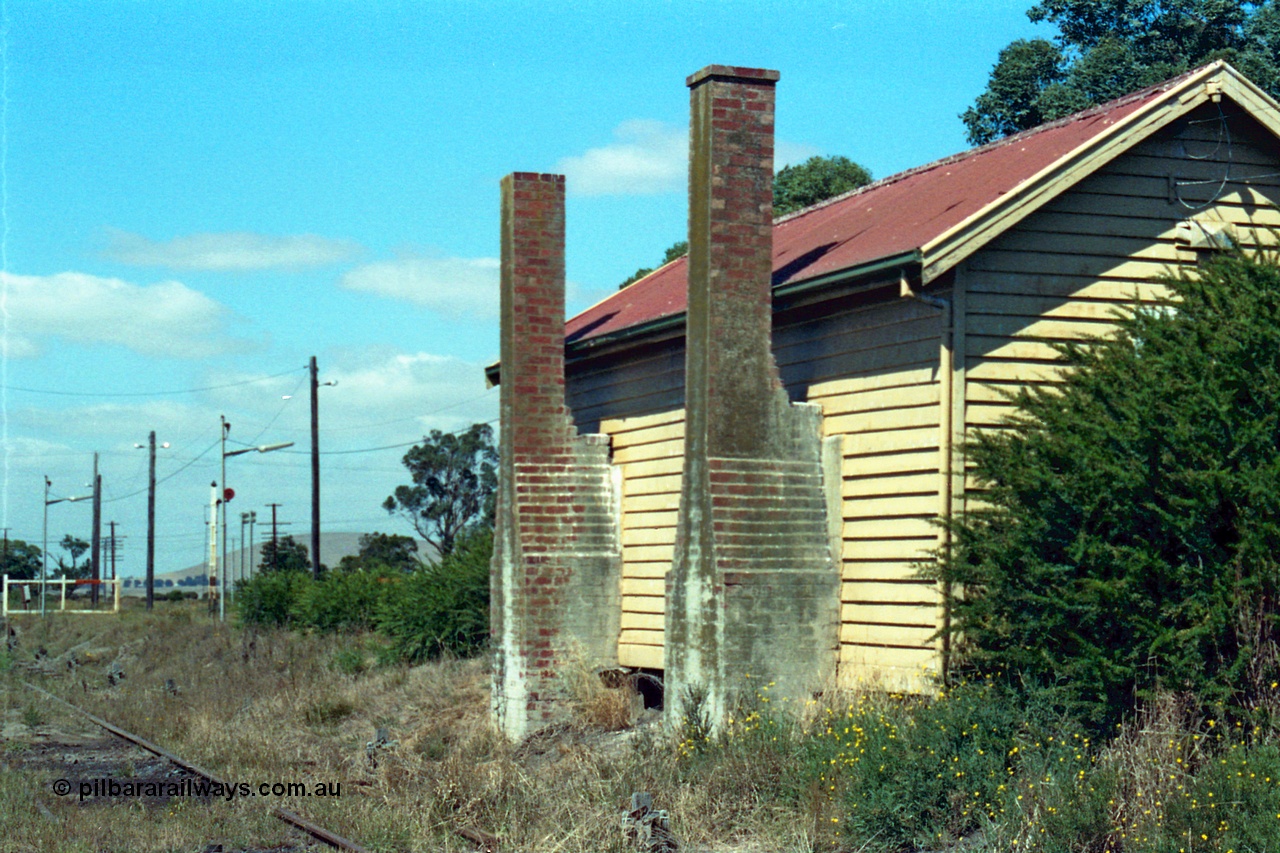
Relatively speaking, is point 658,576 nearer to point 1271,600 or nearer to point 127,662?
point 1271,600

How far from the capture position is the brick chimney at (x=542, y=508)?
16.6 m

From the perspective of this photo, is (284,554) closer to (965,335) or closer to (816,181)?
(816,181)

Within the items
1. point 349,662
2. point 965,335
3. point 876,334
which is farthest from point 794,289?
point 349,662

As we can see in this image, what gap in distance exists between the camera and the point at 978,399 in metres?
12.3

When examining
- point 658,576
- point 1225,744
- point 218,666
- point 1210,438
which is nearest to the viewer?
point 1225,744

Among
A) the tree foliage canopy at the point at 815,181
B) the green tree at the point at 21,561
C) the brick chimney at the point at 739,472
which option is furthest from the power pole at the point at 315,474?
the green tree at the point at 21,561

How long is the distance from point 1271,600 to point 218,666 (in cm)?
2114

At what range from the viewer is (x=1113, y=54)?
2848 centimetres

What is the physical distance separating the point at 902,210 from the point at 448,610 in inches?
439

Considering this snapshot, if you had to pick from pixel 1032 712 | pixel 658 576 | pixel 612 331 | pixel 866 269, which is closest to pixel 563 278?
pixel 612 331

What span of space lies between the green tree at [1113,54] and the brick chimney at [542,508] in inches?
585

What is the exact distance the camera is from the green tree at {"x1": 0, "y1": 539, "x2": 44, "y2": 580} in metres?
111

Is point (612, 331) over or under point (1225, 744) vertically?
over

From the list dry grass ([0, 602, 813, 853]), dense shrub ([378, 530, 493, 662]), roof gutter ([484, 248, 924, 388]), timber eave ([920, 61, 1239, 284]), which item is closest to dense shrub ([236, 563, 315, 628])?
dry grass ([0, 602, 813, 853])
